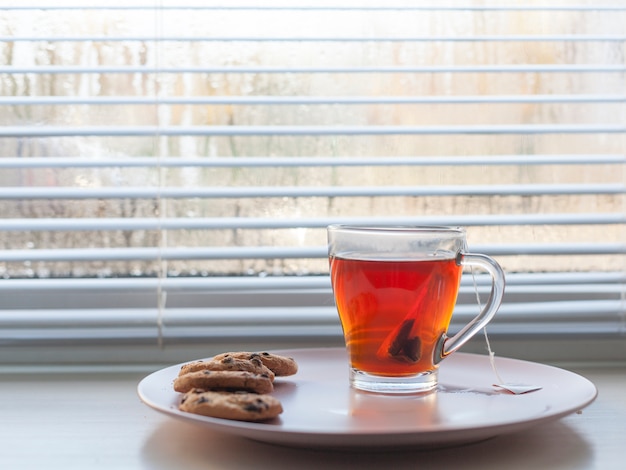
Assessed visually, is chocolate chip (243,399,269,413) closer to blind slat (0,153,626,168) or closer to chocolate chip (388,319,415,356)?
chocolate chip (388,319,415,356)

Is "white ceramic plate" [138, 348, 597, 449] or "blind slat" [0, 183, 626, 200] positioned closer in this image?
"white ceramic plate" [138, 348, 597, 449]

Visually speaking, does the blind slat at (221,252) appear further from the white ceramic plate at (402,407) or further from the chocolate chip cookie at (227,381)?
the chocolate chip cookie at (227,381)

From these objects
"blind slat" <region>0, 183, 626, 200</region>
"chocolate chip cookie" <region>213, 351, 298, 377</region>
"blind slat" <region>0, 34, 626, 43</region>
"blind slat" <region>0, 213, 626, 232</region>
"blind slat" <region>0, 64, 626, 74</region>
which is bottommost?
"chocolate chip cookie" <region>213, 351, 298, 377</region>

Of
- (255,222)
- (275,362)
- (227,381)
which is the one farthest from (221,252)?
(227,381)

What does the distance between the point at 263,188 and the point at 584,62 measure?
51cm

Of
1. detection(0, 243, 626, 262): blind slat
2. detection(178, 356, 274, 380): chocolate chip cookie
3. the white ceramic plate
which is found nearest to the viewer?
the white ceramic plate

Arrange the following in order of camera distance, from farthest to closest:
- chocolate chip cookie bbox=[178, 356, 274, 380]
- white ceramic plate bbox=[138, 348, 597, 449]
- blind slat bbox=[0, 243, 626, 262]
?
blind slat bbox=[0, 243, 626, 262] < chocolate chip cookie bbox=[178, 356, 274, 380] < white ceramic plate bbox=[138, 348, 597, 449]

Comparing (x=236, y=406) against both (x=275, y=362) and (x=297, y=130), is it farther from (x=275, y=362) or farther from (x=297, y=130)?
(x=297, y=130)

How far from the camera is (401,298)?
0.88 m

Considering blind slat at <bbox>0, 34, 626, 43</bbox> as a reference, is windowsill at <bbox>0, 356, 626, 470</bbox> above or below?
below

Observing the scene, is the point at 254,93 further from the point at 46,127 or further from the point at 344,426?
the point at 344,426

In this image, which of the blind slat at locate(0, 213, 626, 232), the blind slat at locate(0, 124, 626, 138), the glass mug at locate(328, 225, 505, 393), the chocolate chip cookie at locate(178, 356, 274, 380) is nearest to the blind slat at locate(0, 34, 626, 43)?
the blind slat at locate(0, 124, 626, 138)

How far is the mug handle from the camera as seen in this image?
0.90 m
